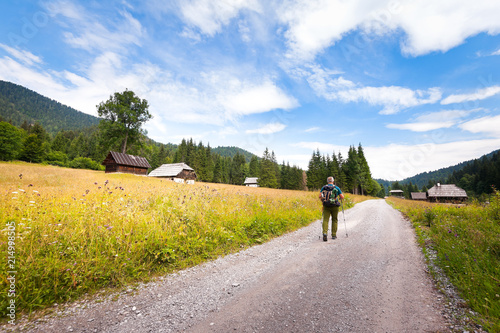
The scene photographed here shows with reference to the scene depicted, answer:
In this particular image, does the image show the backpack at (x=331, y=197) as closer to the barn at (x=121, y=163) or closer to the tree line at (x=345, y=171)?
the barn at (x=121, y=163)

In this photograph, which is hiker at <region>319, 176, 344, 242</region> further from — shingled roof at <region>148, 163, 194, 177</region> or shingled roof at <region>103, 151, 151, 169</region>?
shingled roof at <region>148, 163, 194, 177</region>

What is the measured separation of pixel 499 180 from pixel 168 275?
3440 inches

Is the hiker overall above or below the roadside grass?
above

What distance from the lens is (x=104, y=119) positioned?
40625mm

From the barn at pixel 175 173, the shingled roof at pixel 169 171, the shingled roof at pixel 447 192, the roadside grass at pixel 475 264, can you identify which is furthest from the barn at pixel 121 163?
the shingled roof at pixel 447 192

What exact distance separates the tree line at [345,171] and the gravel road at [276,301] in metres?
58.9

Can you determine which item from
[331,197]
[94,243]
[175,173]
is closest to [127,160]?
[175,173]

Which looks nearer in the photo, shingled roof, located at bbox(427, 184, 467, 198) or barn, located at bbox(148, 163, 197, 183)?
shingled roof, located at bbox(427, 184, 467, 198)

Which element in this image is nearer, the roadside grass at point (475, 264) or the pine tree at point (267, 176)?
the roadside grass at point (475, 264)

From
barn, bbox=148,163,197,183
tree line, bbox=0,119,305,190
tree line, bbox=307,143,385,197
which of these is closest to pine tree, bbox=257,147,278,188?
tree line, bbox=0,119,305,190

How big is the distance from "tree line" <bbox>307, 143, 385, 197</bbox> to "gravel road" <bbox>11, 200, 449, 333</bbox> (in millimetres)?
58926

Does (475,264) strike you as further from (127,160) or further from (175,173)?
(175,173)

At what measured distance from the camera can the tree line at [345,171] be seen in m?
59.9

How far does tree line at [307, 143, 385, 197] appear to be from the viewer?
59.9 m
